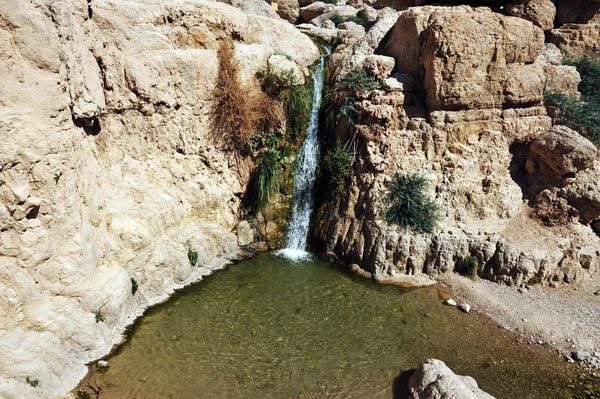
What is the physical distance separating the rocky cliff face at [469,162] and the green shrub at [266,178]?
1773mm

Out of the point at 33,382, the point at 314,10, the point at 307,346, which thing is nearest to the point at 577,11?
the point at 314,10

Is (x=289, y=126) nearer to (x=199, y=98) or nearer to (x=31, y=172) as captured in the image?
(x=199, y=98)

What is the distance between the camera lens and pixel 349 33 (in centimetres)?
1486

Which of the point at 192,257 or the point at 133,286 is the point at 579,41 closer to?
the point at 192,257

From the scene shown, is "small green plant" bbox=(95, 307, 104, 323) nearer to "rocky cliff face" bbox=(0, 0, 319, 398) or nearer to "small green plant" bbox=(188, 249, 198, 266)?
"rocky cliff face" bbox=(0, 0, 319, 398)

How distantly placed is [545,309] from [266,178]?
26.2ft

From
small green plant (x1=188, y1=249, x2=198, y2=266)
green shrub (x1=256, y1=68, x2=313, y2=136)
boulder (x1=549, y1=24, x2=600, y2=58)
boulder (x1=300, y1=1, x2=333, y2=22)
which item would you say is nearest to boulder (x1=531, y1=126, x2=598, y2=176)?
boulder (x1=549, y1=24, x2=600, y2=58)

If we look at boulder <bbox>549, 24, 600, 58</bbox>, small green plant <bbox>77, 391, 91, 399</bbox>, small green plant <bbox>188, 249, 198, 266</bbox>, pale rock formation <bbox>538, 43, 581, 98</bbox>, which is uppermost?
boulder <bbox>549, 24, 600, 58</bbox>

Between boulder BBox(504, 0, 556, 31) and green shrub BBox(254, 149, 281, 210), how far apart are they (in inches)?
375

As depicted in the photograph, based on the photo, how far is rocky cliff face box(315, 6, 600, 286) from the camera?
10.2 m

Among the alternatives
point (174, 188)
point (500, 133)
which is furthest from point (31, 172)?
point (500, 133)

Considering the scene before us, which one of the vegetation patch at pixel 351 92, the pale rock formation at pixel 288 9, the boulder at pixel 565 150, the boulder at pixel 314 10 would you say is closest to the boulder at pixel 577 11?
the boulder at pixel 565 150

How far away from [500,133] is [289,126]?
635 cm

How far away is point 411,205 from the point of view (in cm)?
1057
